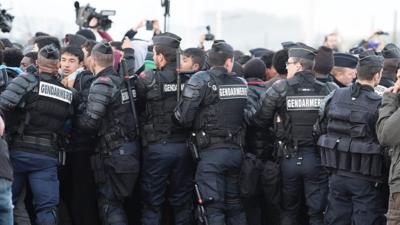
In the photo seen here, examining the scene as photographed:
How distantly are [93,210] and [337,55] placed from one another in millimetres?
3394

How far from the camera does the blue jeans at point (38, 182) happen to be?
7.99 metres

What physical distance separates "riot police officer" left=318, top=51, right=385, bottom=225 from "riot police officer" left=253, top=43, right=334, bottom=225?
1.58 ft

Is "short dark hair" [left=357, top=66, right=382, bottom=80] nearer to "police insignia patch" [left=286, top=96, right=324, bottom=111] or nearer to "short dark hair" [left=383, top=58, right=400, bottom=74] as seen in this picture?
"police insignia patch" [left=286, top=96, right=324, bottom=111]

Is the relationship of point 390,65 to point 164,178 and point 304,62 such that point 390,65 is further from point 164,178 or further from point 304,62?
point 164,178

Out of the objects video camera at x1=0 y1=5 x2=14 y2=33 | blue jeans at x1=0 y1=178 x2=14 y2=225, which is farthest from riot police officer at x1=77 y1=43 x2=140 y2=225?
video camera at x1=0 y1=5 x2=14 y2=33

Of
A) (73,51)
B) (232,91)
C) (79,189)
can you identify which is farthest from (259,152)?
(73,51)

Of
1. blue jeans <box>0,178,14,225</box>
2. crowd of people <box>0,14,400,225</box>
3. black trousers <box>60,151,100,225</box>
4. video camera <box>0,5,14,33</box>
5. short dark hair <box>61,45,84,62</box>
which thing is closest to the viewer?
blue jeans <box>0,178,14,225</box>

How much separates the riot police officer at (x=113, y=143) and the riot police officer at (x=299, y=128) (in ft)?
4.67

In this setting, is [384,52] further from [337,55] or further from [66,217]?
[66,217]

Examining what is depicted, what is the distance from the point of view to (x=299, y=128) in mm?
8547

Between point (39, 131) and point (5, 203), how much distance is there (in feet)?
4.42

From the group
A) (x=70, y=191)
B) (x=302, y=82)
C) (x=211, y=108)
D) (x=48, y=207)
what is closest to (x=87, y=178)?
(x=70, y=191)

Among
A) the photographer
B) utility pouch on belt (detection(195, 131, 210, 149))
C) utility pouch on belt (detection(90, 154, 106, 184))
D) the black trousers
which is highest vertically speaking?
the photographer

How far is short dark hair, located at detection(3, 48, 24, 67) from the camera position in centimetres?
932
